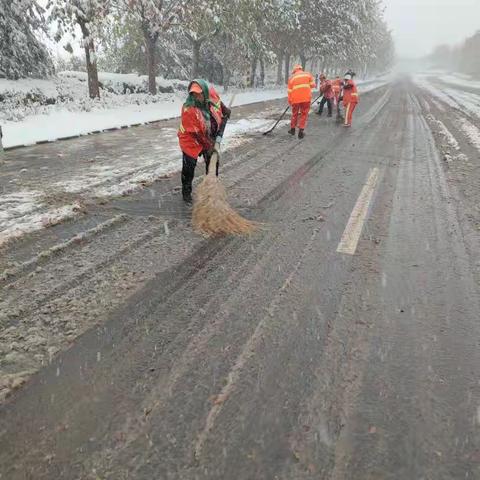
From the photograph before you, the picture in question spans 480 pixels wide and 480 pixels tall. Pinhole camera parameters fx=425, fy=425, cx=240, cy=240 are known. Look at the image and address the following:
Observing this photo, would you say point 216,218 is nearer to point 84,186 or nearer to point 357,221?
point 357,221

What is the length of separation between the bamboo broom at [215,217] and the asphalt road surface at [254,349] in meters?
0.21

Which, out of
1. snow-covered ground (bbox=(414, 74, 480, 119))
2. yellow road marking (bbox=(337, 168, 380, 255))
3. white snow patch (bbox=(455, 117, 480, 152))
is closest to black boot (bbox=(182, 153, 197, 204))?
yellow road marking (bbox=(337, 168, 380, 255))

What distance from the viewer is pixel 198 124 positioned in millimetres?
5504

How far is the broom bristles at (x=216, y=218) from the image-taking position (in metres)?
4.99

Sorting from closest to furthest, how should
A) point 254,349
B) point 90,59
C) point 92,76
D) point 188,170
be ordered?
1. point 254,349
2. point 188,170
3. point 90,59
4. point 92,76

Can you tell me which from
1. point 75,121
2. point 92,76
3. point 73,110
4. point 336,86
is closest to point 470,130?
point 336,86

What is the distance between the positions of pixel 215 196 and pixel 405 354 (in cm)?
305

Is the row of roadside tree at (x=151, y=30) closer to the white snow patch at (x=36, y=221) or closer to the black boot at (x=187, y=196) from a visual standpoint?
the black boot at (x=187, y=196)

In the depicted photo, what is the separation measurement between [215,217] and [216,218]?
19 millimetres

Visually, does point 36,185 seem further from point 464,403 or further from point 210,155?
point 464,403

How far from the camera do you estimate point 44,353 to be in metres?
2.82

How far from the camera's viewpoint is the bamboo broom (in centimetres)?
499

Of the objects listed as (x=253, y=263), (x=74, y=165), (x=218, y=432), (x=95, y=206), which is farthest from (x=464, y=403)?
(x=74, y=165)

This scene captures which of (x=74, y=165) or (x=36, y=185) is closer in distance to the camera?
(x=36, y=185)
